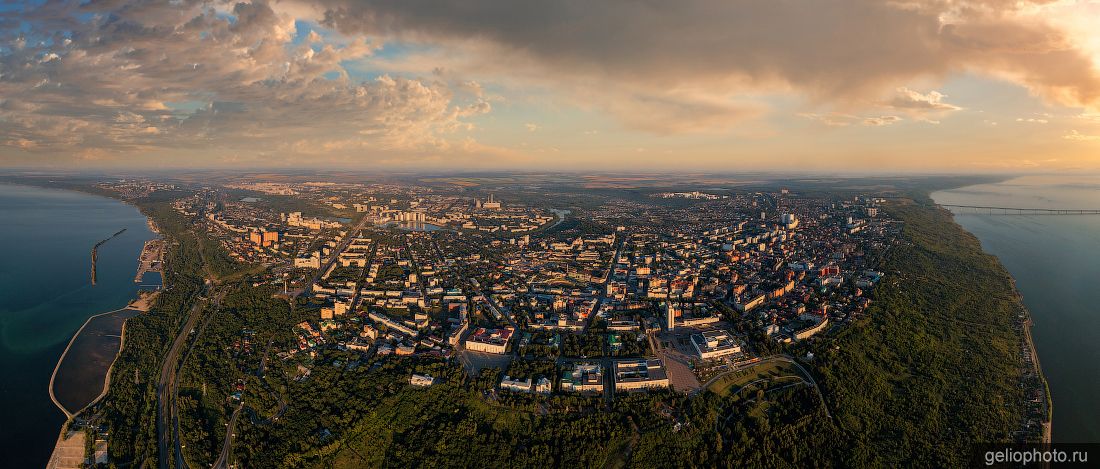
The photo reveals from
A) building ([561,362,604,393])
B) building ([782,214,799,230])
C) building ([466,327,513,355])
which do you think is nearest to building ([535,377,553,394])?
building ([561,362,604,393])

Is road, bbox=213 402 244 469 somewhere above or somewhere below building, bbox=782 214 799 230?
below

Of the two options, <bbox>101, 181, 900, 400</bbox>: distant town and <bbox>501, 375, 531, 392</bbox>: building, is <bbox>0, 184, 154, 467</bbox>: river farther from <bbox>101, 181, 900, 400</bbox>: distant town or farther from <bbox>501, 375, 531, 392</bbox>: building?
<bbox>501, 375, 531, 392</bbox>: building

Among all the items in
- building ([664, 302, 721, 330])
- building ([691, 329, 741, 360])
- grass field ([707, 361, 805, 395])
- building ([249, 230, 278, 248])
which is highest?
building ([249, 230, 278, 248])

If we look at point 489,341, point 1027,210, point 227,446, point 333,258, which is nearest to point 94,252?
point 333,258

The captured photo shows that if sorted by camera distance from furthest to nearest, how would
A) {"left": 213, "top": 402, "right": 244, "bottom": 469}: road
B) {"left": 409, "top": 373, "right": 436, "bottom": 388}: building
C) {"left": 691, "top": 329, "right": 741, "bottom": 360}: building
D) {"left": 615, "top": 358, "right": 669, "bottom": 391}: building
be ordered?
{"left": 691, "top": 329, "right": 741, "bottom": 360}: building, {"left": 409, "top": 373, "right": 436, "bottom": 388}: building, {"left": 615, "top": 358, "right": 669, "bottom": 391}: building, {"left": 213, "top": 402, "right": 244, "bottom": 469}: road

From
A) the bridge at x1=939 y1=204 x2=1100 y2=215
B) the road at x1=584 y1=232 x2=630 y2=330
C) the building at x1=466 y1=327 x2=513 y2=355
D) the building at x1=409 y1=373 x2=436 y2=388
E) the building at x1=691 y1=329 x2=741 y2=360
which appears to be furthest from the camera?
the bridge at x1=939 y1=204 x2=1100 y2=215

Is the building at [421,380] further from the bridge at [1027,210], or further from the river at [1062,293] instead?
the bridge at [1027,210]

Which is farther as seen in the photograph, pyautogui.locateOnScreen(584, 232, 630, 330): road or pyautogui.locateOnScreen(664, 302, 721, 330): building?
pyautogui.locateOnScreen(584, 232, 630, 330): road
